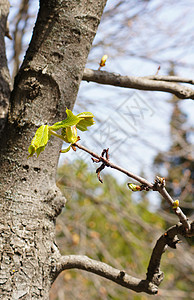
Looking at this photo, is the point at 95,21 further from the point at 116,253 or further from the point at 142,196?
the point at 116,253

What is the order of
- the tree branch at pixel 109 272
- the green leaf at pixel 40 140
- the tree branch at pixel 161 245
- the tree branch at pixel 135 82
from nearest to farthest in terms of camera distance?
the green leaf at pixel 40 140 < the tree branch at pixel 161 245 < the tree branch at pixel 109 272 < the tree branch at pixel 135 82

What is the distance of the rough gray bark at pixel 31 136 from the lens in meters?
0.64

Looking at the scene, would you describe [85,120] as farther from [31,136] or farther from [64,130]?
[31,136]

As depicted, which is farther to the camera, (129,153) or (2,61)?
(129,153)

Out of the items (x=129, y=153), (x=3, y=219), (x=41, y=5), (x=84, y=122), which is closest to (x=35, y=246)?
(x=3, y=219)

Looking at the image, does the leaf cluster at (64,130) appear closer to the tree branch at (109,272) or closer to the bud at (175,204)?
the bud at (175,204)

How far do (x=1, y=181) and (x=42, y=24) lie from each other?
1.31 ft

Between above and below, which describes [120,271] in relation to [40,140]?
below

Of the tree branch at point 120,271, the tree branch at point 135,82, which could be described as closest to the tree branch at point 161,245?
the tree branch at point 120,271

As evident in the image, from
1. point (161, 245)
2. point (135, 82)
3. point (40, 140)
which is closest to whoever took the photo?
point (40, 140)

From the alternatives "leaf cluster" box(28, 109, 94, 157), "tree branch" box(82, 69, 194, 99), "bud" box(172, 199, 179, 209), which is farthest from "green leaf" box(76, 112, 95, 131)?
"tree branch" box(82, 69, 194, 99)

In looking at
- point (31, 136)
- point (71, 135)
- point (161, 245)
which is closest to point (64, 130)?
point (71, 135)

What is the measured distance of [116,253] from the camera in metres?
4.04

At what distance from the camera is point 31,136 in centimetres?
69
